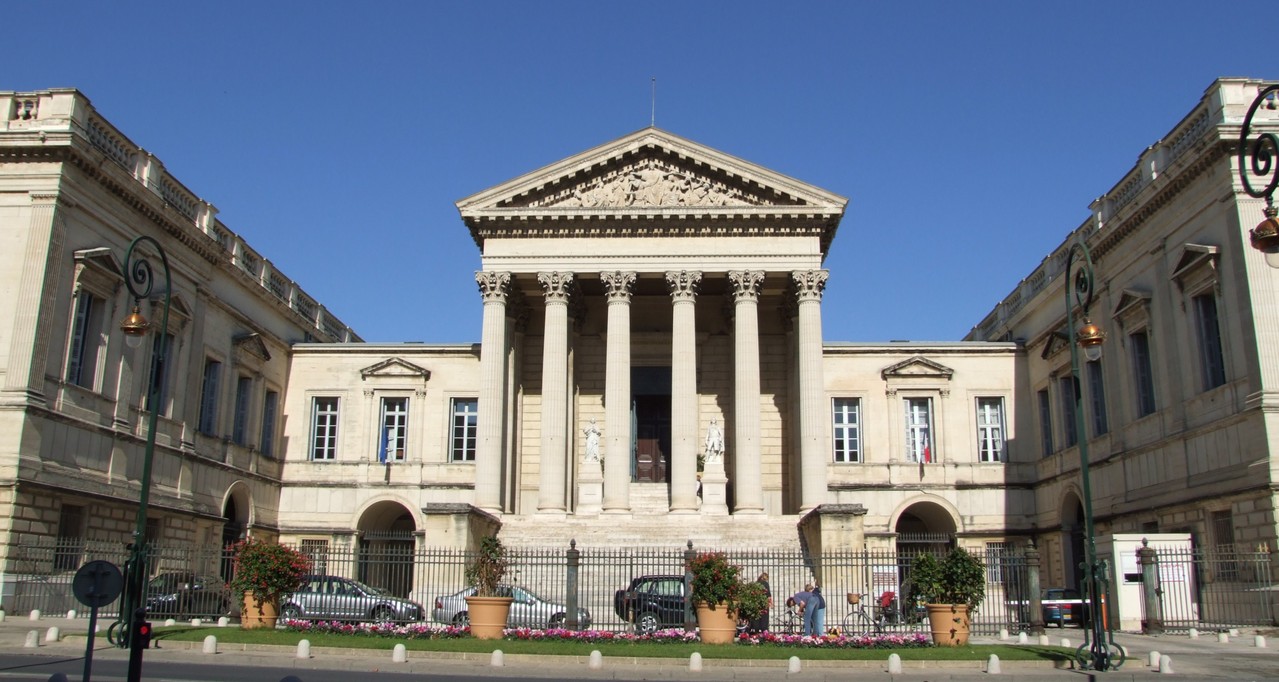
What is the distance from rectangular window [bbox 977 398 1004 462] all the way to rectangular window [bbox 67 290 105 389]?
98.5 ft

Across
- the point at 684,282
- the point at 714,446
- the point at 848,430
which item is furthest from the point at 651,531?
the point at 848,430

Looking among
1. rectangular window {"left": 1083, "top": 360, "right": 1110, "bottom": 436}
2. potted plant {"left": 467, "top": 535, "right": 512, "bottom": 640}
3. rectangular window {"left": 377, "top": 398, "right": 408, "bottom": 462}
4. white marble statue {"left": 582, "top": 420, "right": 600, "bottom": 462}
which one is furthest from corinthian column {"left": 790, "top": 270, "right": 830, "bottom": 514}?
rectangular window {"left": 377, "top": 398, "right": 408, "bottom": 462}

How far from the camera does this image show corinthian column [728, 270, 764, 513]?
117 feet

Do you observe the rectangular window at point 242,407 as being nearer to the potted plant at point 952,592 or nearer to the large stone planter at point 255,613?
the large stone planter at point 255,613

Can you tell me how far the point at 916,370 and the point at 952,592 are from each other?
21534 mm

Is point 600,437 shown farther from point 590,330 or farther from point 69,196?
point 69,196

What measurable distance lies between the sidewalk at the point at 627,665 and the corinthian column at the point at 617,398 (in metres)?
16.0

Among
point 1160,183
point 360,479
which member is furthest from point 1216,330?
point 360,479

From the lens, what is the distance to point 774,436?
41656 millimetres

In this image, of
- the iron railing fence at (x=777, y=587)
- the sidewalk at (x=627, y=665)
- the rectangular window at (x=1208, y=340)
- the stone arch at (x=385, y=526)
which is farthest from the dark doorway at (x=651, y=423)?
the sidewalk at (x=627, y=665)

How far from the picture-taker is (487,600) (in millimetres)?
21703

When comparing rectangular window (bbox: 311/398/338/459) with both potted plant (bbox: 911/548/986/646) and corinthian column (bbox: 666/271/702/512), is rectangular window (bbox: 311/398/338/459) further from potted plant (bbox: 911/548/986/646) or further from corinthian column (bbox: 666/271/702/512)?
potted plant (bbox: 911/548/986/646)

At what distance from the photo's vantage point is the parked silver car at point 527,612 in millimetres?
23656

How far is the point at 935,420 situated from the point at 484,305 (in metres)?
17.4
